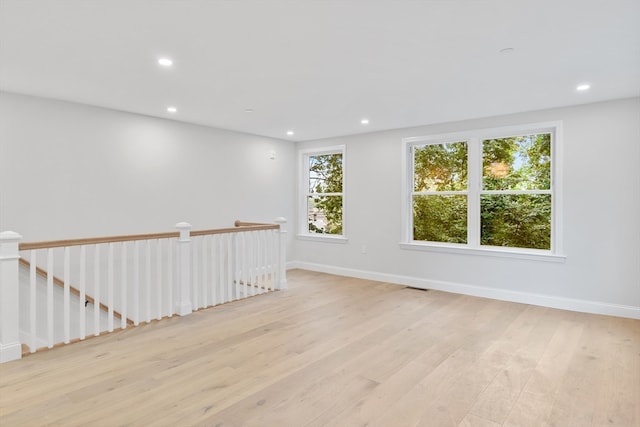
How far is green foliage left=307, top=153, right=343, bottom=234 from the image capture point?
6492 millimetres

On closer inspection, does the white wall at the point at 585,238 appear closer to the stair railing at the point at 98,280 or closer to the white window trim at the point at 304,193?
the white window trim at the point at 304,193

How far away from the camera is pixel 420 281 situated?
17.7 feet

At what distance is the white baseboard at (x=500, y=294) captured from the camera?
13.3 ft

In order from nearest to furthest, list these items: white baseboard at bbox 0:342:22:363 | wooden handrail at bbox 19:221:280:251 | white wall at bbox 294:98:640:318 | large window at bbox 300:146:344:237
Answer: white baseboard at bbox 0:342:22:363 < wooden handrail at bbox 19:221:280:251 < white wall at bbox 294:98:640:318 < large window at bbox 300:146:344:237

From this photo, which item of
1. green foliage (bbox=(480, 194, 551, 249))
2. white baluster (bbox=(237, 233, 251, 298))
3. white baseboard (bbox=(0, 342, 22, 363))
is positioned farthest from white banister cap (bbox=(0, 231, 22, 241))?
green foliage (bbox=(480, 194, 551, 249))

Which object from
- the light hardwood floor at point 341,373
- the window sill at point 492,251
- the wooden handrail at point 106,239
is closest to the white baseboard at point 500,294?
the light hardwood floor at point 341,373

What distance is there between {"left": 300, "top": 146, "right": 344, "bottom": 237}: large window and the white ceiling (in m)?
2.12

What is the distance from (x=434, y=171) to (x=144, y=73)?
3.97 meters

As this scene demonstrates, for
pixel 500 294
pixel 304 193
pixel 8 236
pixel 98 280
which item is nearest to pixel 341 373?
pixel 98 280

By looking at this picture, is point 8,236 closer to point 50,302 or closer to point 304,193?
point 50,302

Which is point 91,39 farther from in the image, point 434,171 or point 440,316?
point 434,171

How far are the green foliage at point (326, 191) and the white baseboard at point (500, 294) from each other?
778mm

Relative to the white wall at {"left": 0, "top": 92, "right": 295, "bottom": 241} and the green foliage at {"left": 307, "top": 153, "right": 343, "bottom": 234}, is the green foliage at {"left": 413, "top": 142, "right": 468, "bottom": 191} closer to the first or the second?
the green foliage at {"left": 307, "top": 153, "right": 343, "bottom": 234}

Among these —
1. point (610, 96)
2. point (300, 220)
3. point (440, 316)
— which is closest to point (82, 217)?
point (300, 220)
